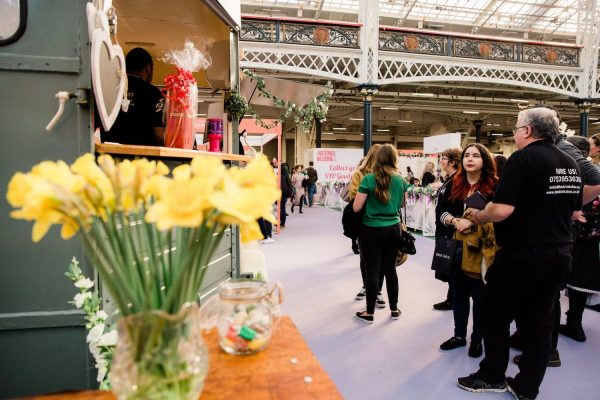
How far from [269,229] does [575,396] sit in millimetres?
5399

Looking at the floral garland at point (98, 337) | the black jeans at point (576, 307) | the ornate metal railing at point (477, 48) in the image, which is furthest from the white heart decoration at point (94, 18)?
the ornate metal railing at point (477, 48)

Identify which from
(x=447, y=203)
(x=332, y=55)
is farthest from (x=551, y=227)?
(x=332, y=55)

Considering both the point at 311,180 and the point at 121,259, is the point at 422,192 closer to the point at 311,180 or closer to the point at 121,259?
the point at 311,180

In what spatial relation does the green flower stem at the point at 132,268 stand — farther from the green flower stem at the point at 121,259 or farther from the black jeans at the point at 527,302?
the black jeans at the point at 527,302

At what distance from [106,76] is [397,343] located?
2.56 metres

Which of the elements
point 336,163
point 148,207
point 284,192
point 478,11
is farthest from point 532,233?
point 478,11

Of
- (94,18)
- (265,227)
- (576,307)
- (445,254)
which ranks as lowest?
(576,307)

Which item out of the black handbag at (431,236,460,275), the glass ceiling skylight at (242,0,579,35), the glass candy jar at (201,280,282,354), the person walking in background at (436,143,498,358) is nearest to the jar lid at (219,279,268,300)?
the glass candy jar at (201,280,282,354)

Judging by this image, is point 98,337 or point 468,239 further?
point 468,239

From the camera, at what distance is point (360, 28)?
983 centimetres

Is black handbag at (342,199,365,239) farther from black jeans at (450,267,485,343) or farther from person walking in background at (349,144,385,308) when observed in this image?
black jeans at (450,267,485,343)

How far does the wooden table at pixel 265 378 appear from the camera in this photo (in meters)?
0.89

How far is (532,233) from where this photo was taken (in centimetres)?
199

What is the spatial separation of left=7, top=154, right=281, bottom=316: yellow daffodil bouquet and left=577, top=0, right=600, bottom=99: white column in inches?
531
